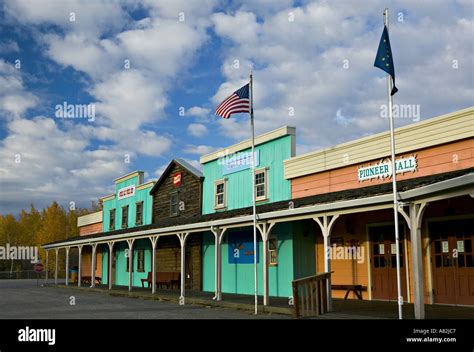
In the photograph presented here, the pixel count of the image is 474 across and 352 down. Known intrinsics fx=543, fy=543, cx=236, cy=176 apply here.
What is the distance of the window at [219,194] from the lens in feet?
75.9

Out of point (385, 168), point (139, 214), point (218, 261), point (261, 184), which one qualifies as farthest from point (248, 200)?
point (139, 214)

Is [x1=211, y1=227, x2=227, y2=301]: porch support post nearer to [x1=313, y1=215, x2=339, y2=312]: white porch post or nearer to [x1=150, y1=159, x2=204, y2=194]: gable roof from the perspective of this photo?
[x1=313, y1=215, x2=339, y2=312]: white porch post

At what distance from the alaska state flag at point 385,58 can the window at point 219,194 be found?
12.4 m

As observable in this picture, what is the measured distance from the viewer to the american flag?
1561cm

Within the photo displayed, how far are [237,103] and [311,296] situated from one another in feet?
19.3

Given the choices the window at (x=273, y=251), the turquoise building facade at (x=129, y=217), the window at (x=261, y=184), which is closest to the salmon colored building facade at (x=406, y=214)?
the window at (x=273, y=251)

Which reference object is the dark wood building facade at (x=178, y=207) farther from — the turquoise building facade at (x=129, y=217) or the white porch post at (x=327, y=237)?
the white porch post at (x=327, y=237)

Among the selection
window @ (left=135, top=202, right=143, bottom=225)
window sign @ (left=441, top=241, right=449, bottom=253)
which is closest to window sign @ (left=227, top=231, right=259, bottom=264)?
window sign @ (left=441, top=241, right=449, bottom=253)

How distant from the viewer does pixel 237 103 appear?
51.2 feet

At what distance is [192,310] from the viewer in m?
16.0

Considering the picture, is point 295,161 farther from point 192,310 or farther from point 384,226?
point 192,310

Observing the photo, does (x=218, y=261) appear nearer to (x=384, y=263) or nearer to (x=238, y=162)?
(x=384, y=263)
